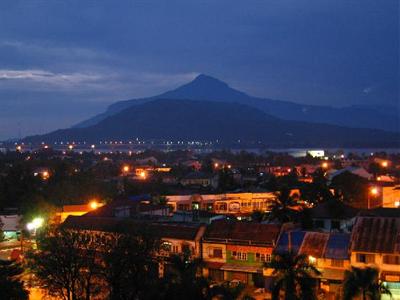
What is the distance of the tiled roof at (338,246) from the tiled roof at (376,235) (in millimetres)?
291

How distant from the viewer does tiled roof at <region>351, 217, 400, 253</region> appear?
16828 mm

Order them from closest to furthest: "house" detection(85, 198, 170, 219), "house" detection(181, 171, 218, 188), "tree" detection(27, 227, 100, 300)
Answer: "tree" detection(27, 227, 100, 300)
"house" detection(85, 198, 170, 219)
"house" detection(181, 171, 218, 188)

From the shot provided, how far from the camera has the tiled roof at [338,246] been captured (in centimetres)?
1734

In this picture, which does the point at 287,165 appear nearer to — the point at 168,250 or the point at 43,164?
the point at 43,164

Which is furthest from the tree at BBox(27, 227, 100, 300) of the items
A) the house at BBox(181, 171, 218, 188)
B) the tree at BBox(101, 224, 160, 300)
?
the house at BBox(181, 171, 218, 188)

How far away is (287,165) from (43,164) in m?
31.7

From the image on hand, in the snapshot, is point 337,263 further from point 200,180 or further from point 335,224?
point 200,180

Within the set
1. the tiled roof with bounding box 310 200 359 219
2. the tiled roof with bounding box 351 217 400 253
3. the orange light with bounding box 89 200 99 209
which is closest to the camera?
the tiled roof with bounding box 351 217 400 253

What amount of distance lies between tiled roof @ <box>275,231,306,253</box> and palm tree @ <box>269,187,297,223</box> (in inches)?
210

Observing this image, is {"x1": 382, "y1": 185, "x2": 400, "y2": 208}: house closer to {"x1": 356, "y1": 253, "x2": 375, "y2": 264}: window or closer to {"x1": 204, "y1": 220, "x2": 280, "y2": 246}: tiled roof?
{"x1": 204, "y1": 220, "x2": 280, "y2": 246}: tiled roof

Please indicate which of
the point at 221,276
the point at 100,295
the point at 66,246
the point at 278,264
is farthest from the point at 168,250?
the point at 278,264

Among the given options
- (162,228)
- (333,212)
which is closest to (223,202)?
(333,212)

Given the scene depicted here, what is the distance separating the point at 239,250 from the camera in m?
19.5

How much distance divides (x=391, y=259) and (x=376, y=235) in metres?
0.94
